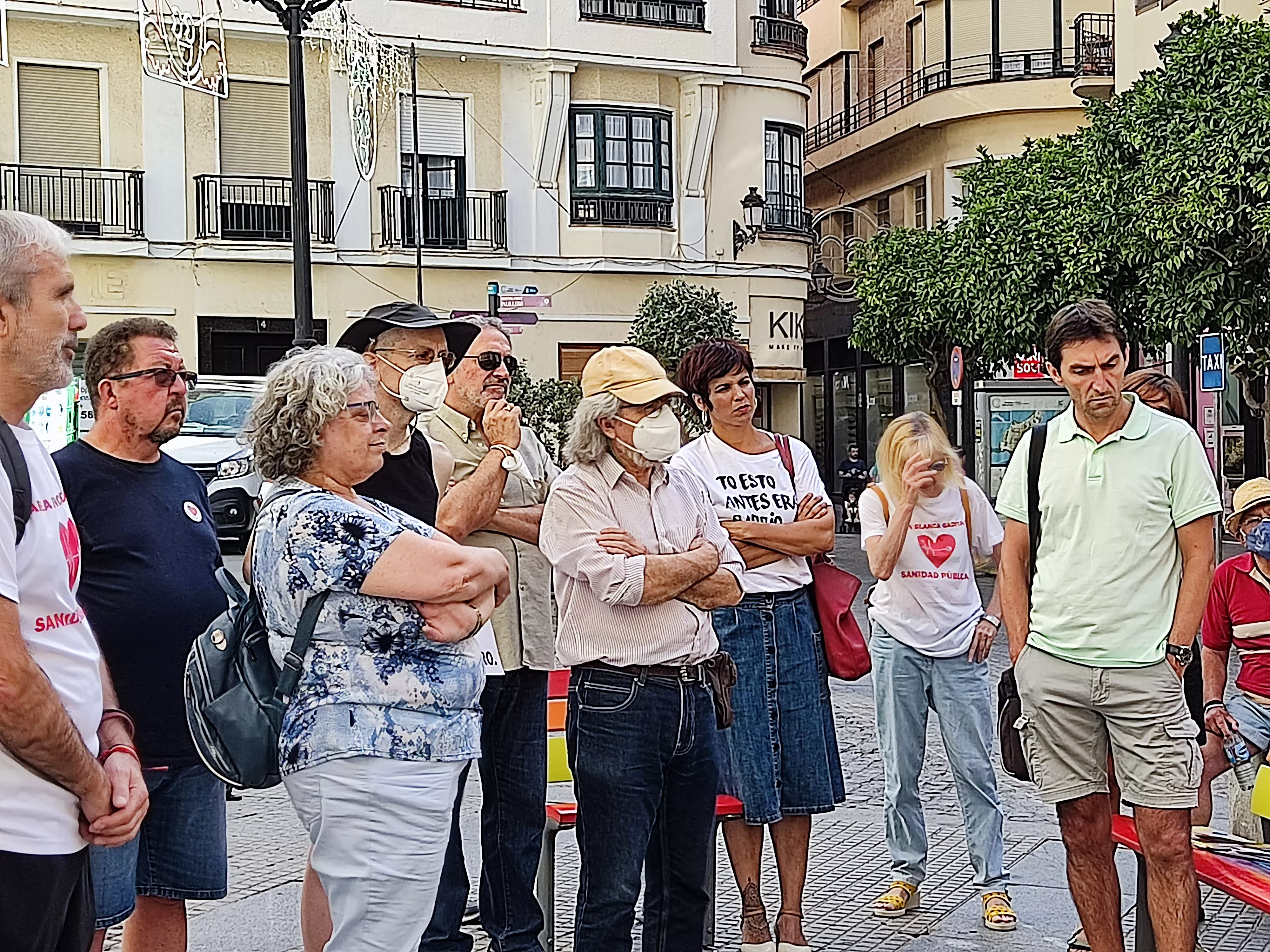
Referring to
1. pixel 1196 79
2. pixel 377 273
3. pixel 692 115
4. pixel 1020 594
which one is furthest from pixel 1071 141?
pixel 1020 594

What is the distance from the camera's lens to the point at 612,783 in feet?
Answer: 15.1

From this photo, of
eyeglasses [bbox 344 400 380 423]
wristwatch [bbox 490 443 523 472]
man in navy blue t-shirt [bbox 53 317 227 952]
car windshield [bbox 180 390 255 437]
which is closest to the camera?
eyeglasses [bbox 344 400 380 423]

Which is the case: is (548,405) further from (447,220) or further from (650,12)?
(650,12)

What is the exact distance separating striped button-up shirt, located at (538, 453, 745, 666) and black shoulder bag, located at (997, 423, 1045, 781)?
3.75ft

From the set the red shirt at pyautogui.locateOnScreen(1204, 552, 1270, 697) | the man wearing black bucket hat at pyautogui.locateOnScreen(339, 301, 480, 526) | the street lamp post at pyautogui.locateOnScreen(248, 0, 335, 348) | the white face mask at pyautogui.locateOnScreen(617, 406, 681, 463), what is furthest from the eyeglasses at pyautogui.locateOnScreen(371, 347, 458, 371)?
the street lamp post at pyautogui.locateOnScreen(248, 0, 335, 348)

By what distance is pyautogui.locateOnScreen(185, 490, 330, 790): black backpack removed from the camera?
386 cm

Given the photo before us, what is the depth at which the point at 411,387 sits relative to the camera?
5164 mm

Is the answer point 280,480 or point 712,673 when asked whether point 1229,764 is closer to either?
point 712,673

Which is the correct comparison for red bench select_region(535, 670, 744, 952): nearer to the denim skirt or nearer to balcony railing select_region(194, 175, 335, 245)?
the denim skirt

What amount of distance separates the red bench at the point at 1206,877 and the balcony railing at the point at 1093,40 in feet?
100

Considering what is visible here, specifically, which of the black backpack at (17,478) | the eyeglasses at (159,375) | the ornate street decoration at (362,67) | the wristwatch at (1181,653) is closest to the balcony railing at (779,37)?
the ornate street decoration at (362,67)

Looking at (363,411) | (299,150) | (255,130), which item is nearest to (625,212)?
(255,130)

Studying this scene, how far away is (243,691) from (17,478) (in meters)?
1.10

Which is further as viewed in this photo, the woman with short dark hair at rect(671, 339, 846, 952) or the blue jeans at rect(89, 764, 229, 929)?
the woman with short dark hair at rect(671, 339, 846, 952)
